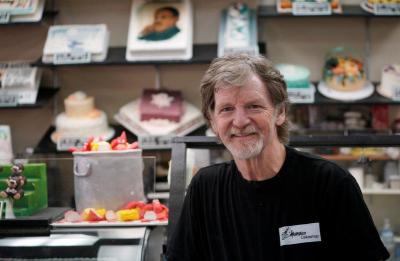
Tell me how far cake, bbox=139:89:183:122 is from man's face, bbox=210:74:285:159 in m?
2.25

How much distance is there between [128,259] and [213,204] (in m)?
0.38

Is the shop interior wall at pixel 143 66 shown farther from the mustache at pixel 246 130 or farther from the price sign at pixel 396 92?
the mustache at pixel 246 130

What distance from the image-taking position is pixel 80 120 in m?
4.02

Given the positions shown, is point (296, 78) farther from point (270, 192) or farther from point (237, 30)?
point (270, 192)

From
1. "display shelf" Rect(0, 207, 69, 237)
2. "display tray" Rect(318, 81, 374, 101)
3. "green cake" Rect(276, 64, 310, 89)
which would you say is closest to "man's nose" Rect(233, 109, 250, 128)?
"display shelf" Rect(0, 207, 69, 237)

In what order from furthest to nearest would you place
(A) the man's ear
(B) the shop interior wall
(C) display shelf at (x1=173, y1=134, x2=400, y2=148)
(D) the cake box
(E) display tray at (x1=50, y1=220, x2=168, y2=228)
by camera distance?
(B) the shop interior wall → (D) the cake box → (E) display tray at (x1=50, y1=220, x2=168, y2=228) → (C) display shelf at (x1=173, y1=134, x2=400, y2=148) → (A) the man's ear

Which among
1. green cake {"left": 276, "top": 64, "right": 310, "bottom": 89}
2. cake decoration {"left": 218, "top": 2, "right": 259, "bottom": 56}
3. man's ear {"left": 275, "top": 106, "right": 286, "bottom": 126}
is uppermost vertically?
cake decoration {"left": 218, "top": 2, "right": 259, "bottom": 56}

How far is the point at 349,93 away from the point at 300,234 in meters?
2.38

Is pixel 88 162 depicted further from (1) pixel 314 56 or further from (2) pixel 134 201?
(1) pixel 314 56

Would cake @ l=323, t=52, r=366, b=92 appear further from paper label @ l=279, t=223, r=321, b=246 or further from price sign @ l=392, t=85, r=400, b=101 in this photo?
paper label @ l=279, t=223, r=321, b=246

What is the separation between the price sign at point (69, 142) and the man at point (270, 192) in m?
2.24

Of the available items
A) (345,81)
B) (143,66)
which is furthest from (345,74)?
(143,66)

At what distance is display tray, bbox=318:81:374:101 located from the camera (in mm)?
3893

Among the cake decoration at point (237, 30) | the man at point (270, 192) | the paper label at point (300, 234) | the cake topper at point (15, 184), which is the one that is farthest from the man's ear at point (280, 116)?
the cake decoration at point (237, 30)
